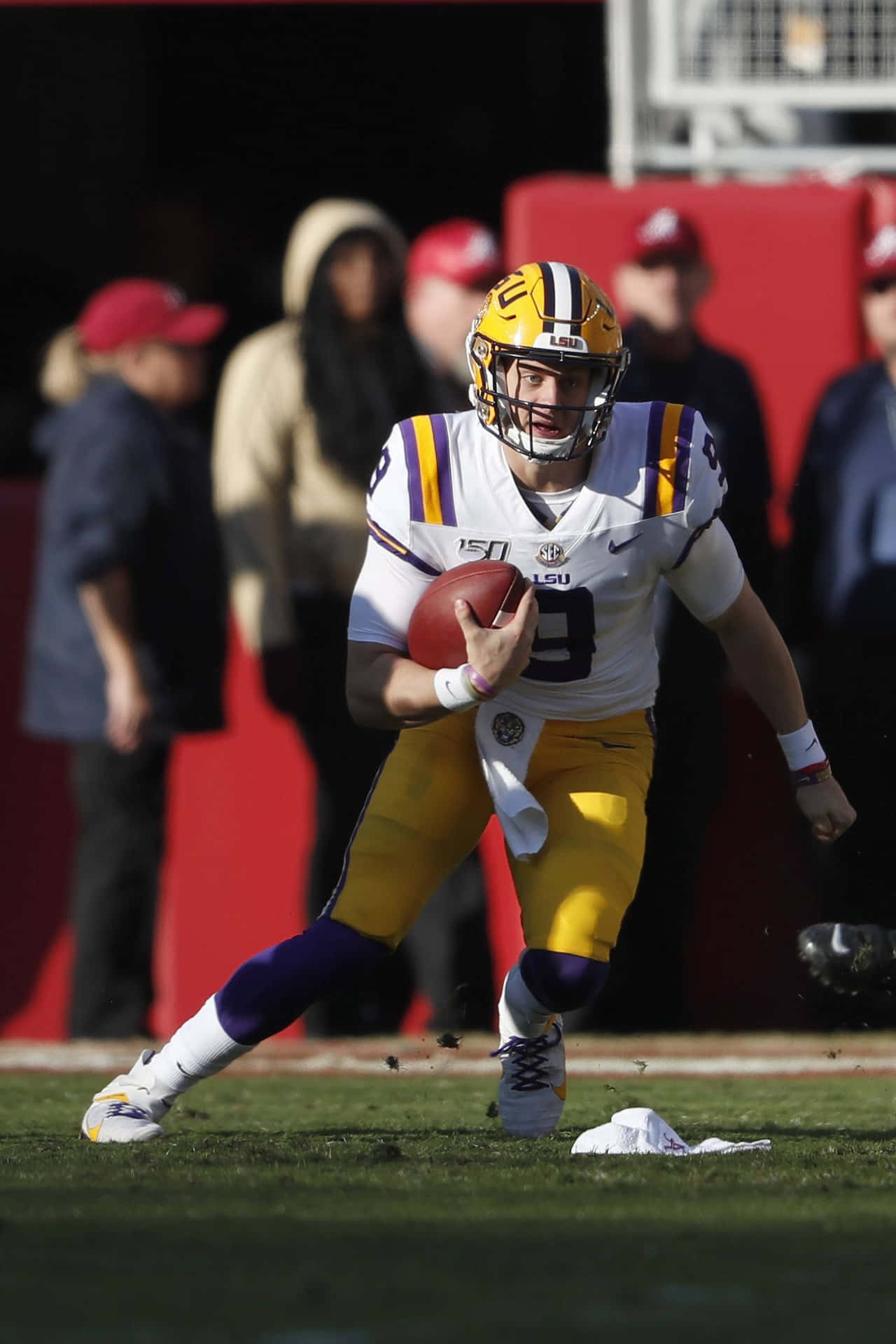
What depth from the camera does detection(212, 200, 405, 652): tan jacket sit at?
22.9 ft

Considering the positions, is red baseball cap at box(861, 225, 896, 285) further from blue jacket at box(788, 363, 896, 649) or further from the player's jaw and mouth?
the player's jaw and mouth

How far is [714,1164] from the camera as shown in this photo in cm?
429

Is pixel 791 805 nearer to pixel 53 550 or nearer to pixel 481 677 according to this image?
pixel 53 550

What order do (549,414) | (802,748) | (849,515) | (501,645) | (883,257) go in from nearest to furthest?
1. (501,645)
2. (549,414)
3. (802,748)
4. (849,515)
5. (883,257)

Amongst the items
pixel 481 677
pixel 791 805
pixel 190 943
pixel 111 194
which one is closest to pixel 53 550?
pixel 190 943

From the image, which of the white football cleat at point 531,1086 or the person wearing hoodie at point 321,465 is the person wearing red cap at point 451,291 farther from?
the white football cleat at point 531,1086

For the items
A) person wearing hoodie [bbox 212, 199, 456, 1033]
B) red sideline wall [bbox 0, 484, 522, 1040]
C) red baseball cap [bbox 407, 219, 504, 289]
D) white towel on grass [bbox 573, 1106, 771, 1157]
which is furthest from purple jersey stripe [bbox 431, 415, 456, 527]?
red sideline wall [bbox 0, 484, 522, 1040]

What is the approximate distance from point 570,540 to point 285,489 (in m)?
2.49

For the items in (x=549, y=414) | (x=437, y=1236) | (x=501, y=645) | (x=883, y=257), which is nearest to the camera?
(x=437, y=1236)

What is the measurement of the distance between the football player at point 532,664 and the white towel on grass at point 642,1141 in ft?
0.82

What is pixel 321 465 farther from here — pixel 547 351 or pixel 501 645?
pixel 501 645

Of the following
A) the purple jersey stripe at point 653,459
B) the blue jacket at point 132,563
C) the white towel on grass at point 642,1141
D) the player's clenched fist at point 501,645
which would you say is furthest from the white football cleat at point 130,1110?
the blue jacket at point 132,563

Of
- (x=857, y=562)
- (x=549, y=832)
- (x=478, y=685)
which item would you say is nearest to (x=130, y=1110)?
(x=549, y=832)

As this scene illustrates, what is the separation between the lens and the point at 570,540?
15.4 ft
